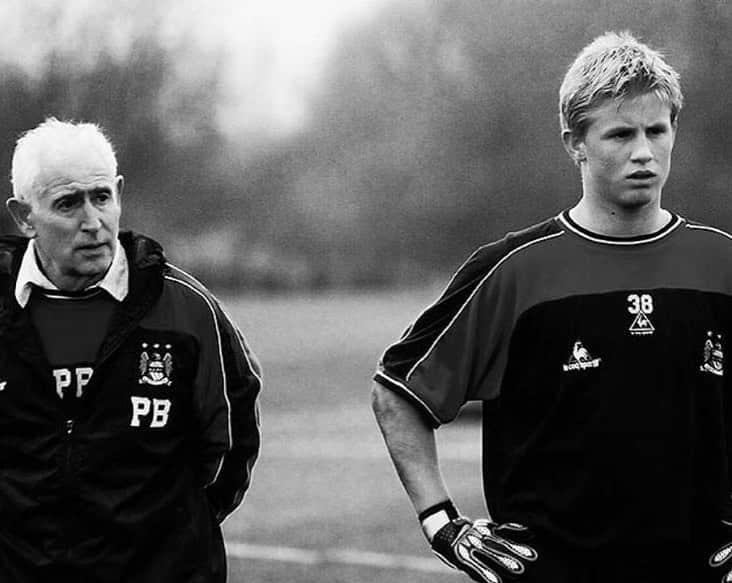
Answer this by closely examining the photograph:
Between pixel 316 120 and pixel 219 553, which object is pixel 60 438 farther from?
pixel 316 120

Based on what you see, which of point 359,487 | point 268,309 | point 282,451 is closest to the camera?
point 359,487

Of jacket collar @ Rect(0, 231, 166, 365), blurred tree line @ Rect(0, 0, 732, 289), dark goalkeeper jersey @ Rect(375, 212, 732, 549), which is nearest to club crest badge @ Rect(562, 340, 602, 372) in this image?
dark goalkeeper jersey @ Rect(375, 212, 732, 549)

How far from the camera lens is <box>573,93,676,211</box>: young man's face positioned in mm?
3254

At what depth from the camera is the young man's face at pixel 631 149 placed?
3254mm

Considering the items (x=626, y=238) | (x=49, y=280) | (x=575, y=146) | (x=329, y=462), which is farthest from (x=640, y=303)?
(x=329, y=462)

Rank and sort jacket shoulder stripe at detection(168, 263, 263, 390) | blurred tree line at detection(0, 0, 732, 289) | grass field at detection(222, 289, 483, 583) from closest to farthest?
1. jacket shoulder stripe at detection(168, 263, 263, 390)
2. grass field at detection(222, 289, 483, 583)
3. blurred tree line at detection(0, 0, 732, 289)

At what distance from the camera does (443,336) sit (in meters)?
3.46

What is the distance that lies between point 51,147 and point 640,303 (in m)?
1.66

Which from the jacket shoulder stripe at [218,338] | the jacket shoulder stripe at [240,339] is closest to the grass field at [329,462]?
the jacket shoulder stripe at [240,339]

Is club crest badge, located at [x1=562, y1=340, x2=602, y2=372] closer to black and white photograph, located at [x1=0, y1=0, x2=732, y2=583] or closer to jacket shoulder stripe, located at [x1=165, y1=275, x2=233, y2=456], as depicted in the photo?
black and white photograph, located at [x1=0, y1=0, x2=732, y2=583]

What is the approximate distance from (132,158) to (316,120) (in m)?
2.83

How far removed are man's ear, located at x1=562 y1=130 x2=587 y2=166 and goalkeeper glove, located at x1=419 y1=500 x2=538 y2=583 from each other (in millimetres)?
936

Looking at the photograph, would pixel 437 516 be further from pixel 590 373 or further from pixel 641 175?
pixel 641 175

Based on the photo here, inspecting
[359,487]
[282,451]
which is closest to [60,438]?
[359,487]
